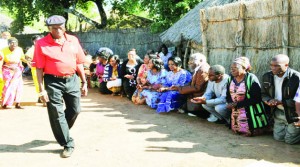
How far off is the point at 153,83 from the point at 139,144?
3.18 metres

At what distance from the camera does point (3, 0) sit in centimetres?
1988

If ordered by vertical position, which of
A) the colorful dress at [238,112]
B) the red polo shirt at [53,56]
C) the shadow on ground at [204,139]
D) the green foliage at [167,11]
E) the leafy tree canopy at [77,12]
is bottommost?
the shadow on ground at [204,139]

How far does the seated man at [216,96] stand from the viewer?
636 cm

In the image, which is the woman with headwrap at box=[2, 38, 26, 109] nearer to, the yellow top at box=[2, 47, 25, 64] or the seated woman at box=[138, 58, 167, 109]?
the yellow top at box=[2, 47, 25, 64]

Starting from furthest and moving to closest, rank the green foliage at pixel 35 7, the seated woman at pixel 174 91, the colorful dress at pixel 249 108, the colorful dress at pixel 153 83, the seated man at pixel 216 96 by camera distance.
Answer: the green foliage at pixel 35 7
the colorful dress at pixel 153 83
the seated woman at pixel 174 91
the seated man at pixel 216 96
the colorful dress at pixel 249 108

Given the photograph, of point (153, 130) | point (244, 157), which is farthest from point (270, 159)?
point (153, 130)

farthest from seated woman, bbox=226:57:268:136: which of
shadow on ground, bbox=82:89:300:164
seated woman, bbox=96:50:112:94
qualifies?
seated woman, bbox=96:50:112:94

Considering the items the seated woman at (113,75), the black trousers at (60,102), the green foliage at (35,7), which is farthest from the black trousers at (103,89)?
the green foliage at (35,7)

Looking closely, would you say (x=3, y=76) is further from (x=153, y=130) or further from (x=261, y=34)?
(x=261, y=34)

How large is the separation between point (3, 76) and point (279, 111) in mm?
6305

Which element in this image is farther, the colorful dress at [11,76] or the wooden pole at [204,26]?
the colorful dress at [11,76]

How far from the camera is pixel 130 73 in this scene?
9.59 m

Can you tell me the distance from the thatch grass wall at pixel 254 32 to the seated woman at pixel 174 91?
88cm

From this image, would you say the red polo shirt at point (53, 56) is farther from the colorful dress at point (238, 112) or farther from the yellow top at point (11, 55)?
the yellow top at point (11, 55)
